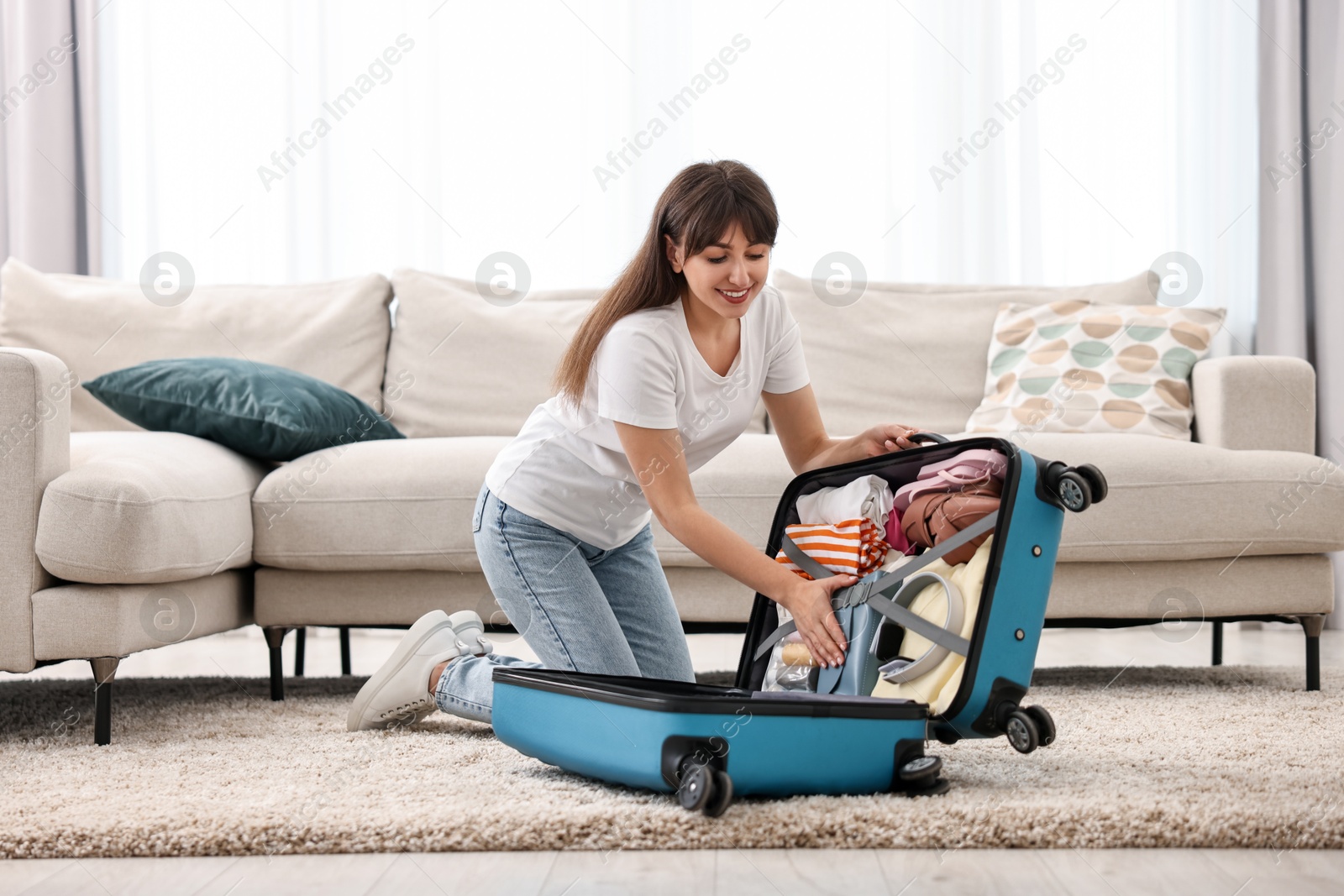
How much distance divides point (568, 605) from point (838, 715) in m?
0.46

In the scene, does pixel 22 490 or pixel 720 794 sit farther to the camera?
pixel 22 490

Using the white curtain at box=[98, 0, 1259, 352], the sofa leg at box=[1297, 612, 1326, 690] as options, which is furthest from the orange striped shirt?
the white curtain at box=[98, 0, 1259, 352]

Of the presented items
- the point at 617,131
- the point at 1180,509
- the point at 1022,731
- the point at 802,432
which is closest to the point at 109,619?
the point at 802,432

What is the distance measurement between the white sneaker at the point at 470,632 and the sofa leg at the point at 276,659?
40 centimetres

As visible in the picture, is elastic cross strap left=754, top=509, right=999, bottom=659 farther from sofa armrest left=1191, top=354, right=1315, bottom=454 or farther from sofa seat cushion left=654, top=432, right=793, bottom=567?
sofa armrest left=1191, top=354, right=1315, bottom=454

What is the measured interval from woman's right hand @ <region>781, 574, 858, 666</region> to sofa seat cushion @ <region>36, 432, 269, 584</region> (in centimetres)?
97

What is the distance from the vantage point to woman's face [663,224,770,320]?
132 centimetres

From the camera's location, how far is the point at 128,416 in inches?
82.7

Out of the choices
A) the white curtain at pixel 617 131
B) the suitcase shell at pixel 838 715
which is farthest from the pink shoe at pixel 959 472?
the white curtain at pixel 617 131

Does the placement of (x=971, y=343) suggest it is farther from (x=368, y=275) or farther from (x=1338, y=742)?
(x=368, y=275)

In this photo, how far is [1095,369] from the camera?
2.41 meters

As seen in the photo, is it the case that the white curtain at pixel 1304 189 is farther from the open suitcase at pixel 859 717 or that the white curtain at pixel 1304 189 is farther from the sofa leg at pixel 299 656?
the sofa leg at pixel 299 656

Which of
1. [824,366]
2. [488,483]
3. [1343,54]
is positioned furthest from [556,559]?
[1343,54]

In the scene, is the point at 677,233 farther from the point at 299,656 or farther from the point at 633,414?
the point at 299,656
